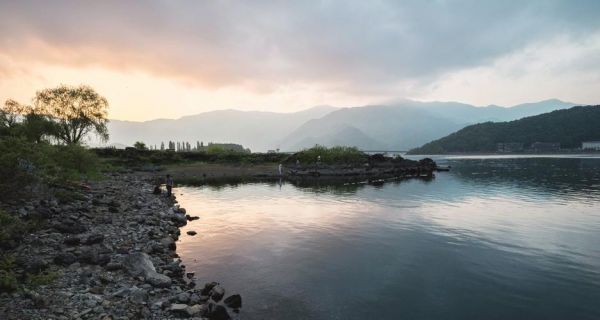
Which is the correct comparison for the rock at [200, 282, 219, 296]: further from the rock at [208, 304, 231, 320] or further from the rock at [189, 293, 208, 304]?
the rock at [208, 304, 231, 320]

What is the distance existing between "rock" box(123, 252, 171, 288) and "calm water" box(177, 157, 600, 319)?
9.97 feet

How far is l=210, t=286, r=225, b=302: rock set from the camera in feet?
50.8

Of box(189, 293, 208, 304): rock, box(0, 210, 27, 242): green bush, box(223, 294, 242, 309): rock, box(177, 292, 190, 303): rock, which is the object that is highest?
box(0, 210, 27, 242): green bush

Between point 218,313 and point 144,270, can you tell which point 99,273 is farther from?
point 218,313

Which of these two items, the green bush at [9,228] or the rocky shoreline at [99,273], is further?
the green bush at [9,228]

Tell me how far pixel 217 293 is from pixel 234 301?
1134 millimetres

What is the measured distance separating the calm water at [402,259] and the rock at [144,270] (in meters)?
3.04

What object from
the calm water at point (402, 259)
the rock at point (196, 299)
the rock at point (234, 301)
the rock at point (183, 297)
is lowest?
the calm water at point (402, 259)

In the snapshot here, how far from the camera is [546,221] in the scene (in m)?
33.4

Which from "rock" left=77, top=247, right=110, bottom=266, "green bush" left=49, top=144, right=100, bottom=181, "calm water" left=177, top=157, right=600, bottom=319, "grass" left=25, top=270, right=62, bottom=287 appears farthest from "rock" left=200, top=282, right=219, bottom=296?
"green bush" left=49, top=144, right=100, bottom=181

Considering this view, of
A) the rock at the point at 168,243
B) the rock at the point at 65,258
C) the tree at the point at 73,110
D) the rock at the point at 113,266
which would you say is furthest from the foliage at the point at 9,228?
the tree at the point at 73,110

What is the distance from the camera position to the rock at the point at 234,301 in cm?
1487

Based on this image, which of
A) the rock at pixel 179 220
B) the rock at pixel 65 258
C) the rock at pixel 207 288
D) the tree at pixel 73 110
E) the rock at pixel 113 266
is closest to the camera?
the rock at pixel 65 258

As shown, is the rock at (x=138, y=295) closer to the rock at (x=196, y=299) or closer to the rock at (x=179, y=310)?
the rock at (x=179, y=310)
